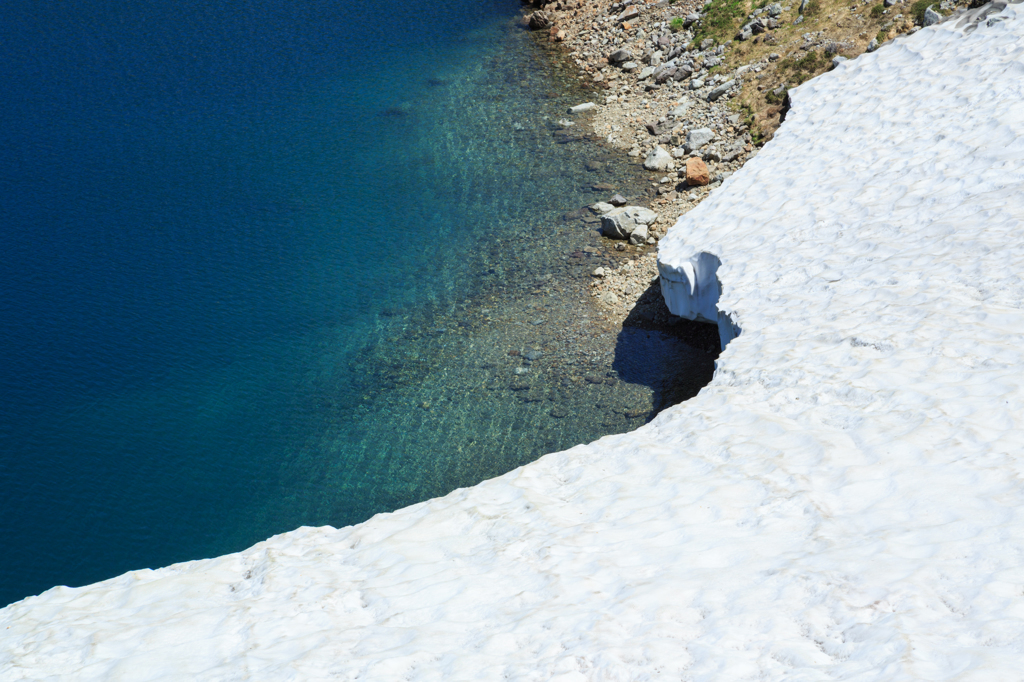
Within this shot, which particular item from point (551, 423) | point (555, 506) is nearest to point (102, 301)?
point (551, 423)

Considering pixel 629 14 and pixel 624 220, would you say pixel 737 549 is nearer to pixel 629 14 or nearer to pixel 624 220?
pixel 624 220

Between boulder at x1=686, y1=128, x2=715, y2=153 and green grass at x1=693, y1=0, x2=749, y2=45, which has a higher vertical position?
green grass at x1=693, y1=0, x2=749, y2=45

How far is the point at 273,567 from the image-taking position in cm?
1002

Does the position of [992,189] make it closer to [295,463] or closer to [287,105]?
[295,463]

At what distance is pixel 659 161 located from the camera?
26984 millimetres

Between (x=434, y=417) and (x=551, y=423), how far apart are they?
10.5 feet

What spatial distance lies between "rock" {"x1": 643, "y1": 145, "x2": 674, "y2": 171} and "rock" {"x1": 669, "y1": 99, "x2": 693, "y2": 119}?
2400 millimetres

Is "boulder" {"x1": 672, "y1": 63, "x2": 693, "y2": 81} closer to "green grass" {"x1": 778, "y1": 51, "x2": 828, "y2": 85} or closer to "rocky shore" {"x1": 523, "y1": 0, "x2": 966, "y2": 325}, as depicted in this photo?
"rocky shore" {"x1": 523, "y1": 0, "x2": 966, "y2": 325}

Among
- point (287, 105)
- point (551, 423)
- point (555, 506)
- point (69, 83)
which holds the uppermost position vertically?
point (69, 83)

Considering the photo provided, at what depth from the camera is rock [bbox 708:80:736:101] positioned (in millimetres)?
28344

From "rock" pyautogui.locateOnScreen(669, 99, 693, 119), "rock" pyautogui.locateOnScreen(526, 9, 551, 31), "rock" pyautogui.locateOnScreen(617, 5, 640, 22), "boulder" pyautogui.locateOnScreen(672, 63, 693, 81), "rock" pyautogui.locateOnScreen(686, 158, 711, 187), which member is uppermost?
"rock" pyautogui.locateOnScreen(526, 9, 551, 31)

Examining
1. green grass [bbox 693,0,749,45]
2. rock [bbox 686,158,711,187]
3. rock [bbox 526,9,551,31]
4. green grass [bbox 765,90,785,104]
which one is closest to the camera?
rock [bbox 686,158,711,187]

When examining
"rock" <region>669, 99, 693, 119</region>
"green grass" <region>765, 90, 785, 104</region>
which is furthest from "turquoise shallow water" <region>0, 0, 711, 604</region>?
"green grass" <region>765, 90, 785, 104</region>

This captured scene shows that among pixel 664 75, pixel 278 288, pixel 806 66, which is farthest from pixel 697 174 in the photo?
pixel 278 288
